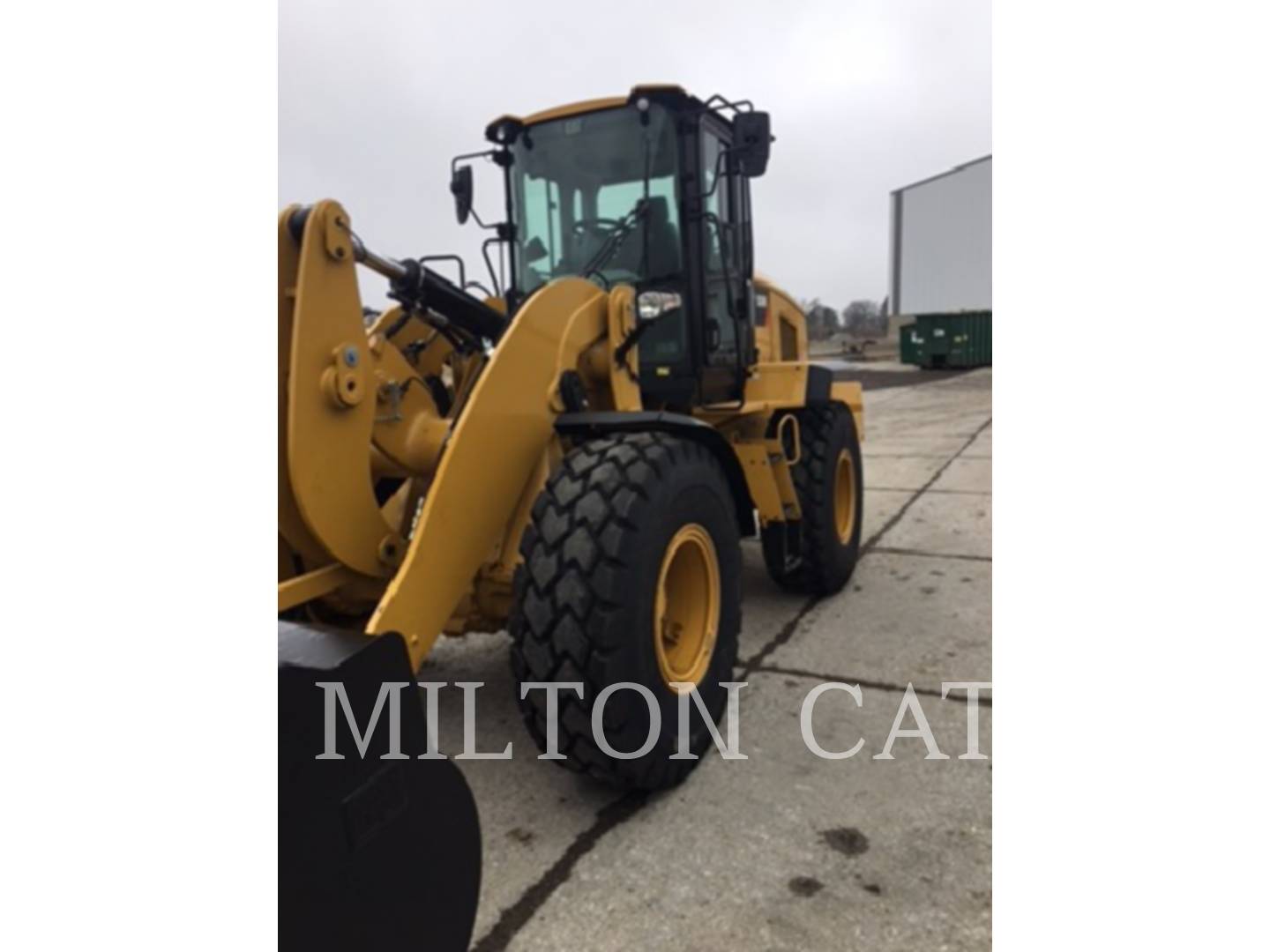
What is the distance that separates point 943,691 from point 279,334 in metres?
2.89

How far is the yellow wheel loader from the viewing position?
2.57 meters

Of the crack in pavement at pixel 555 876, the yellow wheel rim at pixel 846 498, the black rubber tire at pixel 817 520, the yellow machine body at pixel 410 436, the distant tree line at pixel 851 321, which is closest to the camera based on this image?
the crack in pavement at pixel 555 876

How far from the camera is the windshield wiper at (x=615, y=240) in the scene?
398 cm

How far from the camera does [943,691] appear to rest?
12.1 feet

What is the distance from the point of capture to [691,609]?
3.24m

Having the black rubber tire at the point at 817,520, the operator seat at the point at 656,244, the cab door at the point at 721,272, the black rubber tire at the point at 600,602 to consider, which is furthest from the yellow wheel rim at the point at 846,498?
the black rubber tire at the point at 600,602

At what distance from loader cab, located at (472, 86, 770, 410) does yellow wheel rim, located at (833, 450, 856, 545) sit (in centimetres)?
141

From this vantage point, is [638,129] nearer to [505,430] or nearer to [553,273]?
[553,273]

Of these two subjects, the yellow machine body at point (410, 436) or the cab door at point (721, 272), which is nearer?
the yellow machine body at point (410, 436)

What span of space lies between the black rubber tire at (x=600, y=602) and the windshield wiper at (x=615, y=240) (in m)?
1.45

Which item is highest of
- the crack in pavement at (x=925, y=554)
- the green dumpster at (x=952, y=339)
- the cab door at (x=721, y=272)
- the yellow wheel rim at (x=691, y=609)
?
the green dumpster at (x=952, y=339)

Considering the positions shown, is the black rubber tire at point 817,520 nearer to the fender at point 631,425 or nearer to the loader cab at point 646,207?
the loader cab at point 646,207

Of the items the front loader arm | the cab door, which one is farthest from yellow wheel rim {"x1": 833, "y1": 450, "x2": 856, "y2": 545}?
the front loader arm

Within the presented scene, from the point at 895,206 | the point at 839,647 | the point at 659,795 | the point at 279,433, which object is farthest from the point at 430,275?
the point at 895,206
